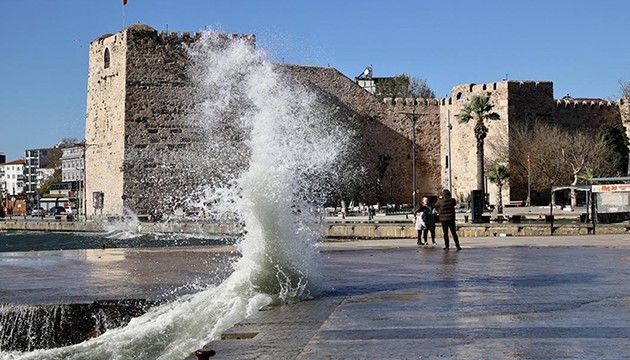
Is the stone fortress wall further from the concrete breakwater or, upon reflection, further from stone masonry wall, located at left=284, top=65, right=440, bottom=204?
the concrete breakwater

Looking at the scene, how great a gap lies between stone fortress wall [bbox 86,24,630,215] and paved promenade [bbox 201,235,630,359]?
30353 mm

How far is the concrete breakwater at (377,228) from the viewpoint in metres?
24.6

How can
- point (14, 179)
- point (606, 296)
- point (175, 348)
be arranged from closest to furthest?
point (175, 348)
point (606, 296)
point (14, 179)

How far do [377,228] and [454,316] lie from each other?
74.8 feet

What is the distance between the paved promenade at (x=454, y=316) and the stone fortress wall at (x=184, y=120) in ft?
99.6

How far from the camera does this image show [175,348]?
733 cm

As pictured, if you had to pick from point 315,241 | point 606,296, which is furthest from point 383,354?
point 315,241

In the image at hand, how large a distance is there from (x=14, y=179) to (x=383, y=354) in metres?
168

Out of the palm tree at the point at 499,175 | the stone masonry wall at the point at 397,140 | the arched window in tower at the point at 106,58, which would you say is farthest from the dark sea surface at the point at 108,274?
the stone masonry wall at the point at 397,140

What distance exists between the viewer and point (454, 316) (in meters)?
7.42

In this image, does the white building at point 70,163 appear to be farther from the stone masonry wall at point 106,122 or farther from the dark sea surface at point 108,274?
the dark sea surface at point 108,274

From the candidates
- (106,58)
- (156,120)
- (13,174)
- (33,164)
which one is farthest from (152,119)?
(13,174)

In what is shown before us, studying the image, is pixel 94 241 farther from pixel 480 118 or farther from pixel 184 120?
pixel 480 118

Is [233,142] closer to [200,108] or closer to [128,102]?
[200,108]
